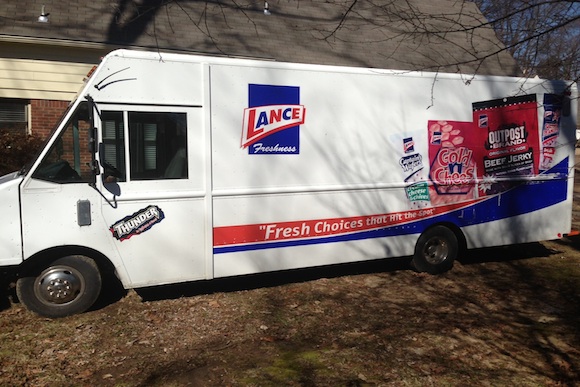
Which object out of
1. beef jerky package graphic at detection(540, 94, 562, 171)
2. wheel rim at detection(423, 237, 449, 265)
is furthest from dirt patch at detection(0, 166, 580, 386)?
beef jerky package graphic at detection(540, 94, 562, 171)

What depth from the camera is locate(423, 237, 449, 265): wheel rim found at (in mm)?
7156

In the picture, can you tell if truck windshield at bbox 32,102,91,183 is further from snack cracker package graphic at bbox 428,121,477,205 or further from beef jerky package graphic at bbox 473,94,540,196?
beef jerky package graphic at bbox 473,94,540,196

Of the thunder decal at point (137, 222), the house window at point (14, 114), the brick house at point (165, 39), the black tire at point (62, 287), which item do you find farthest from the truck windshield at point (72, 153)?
the house window at point (14, 114)

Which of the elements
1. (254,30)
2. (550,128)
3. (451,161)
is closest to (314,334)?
(451,161)

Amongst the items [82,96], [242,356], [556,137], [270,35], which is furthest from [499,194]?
[270,35]

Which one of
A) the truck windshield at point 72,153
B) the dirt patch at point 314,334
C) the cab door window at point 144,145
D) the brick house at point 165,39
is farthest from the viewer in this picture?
the brick house at point 165,39

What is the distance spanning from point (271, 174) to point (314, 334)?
1.91 meters

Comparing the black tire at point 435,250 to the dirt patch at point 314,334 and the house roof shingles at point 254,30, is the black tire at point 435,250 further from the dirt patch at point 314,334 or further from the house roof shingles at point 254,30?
the house roof shingles at point 254,30

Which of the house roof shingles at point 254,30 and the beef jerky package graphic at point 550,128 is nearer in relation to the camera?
the beef jerky package graphic at point 550,128

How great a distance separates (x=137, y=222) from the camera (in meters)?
5.38

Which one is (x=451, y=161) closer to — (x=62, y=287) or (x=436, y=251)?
(x=436, y=251)

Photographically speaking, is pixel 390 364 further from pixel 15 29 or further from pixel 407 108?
pixel 15 29

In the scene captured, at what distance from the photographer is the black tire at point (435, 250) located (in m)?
7.08

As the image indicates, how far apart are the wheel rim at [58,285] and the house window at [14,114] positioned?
676 cm
